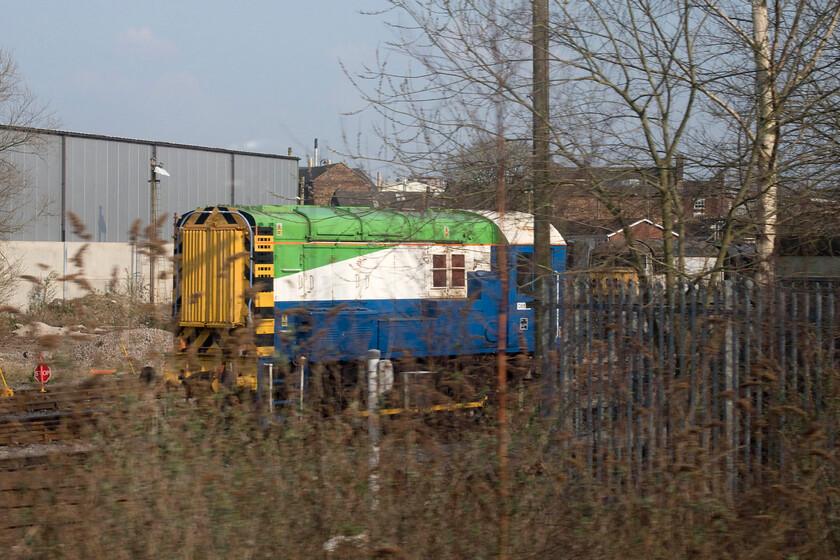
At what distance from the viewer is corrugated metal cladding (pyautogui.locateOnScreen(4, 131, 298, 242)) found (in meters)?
33.5

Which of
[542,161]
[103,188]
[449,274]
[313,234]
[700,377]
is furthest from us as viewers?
[103,188]

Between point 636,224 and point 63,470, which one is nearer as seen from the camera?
point 63,470

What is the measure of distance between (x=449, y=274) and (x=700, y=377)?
25.7ft

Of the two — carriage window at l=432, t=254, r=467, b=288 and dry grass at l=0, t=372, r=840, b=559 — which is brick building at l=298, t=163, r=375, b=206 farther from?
carriage window at l=432, t=254, r=467, b=288

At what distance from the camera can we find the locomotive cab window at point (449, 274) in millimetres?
13703

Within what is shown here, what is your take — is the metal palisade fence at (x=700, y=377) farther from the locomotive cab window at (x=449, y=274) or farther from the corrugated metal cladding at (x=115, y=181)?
the corrugated metal cladding at (x=115, y=181)

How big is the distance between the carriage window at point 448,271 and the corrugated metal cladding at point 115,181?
62.8 feet

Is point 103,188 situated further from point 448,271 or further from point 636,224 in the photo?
point 636,224

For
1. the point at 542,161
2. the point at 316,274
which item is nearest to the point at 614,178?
the point at 542,161

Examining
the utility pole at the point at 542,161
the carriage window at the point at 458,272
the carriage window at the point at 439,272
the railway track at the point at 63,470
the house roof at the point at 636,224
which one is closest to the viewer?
the railway track at the point at 63,470

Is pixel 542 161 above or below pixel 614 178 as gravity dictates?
above

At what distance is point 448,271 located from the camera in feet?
45.4

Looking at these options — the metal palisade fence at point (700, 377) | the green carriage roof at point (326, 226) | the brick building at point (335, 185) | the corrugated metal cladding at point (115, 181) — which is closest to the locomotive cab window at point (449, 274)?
the green carriage roof at point (326, 226)

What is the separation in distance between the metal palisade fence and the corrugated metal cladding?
26160mm
